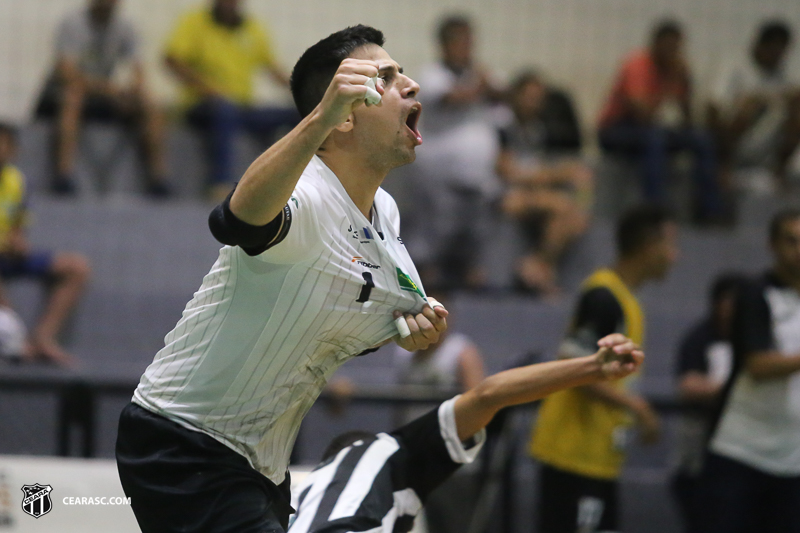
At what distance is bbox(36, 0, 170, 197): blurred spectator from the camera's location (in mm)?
Result: 7875

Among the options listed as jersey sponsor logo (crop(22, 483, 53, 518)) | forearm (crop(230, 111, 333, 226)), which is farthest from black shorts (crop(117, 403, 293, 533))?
jersey sponsor logo (crop(22, 483, 53, 518))

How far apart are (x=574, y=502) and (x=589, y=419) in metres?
0.42

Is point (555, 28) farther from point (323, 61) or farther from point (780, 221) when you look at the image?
point (323, 61)

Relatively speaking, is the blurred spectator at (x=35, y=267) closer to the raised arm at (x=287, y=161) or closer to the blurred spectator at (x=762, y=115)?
the raised arm at (x=287, y=161)

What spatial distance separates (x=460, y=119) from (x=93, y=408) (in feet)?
12.2

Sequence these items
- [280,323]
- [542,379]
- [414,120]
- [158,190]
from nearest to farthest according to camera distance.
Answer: [280,323], [414,120], [542,379], [158,190]

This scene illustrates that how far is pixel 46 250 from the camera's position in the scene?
7.65 m

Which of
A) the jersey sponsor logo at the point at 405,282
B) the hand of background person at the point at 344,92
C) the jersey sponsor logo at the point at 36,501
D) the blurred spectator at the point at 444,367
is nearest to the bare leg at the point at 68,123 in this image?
the blurred spectator at the point at 444,367

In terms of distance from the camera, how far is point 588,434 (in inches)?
194

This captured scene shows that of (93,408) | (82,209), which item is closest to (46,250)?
(82,209)

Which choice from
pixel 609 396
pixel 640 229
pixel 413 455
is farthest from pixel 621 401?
pixel 413 455

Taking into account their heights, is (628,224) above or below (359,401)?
above

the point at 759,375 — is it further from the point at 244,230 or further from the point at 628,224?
the point at 244,230

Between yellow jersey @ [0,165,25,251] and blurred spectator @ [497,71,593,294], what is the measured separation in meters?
3.66
